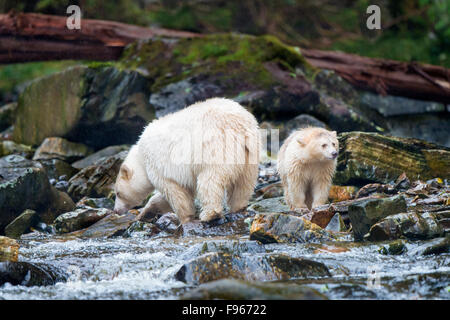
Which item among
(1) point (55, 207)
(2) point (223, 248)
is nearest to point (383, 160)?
(2) point (223, 248)

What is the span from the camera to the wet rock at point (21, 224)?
8.32 m

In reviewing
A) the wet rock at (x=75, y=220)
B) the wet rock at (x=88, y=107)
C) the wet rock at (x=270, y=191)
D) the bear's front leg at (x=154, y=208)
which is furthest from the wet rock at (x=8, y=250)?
the wet rock at (x=88, y=107)

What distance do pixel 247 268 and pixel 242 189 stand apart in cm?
237

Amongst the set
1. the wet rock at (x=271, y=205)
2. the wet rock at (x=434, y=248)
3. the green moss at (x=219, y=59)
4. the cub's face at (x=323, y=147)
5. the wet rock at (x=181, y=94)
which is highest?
the green moss at (x=219, y=59)

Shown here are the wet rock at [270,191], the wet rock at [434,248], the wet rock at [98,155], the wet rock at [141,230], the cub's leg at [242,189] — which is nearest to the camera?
the wet rock at [434,248]

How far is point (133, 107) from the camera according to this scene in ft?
41.7

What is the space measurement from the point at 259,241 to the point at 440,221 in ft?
6.46

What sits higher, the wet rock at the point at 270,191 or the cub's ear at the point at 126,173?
the cub's ear at the point at 126,173

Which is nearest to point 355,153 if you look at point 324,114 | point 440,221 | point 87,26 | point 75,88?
point 440,221

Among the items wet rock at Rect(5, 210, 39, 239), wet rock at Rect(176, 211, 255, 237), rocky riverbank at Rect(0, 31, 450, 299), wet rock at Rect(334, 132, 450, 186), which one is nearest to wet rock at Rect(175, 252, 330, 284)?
rocky riverbank at Rect(0, 31, 450, 299)

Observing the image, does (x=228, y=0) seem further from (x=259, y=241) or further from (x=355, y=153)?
(x=259, y=241)

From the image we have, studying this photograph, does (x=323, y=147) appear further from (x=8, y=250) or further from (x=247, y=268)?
(x=8, y=250)

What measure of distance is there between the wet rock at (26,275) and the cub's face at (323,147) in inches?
152

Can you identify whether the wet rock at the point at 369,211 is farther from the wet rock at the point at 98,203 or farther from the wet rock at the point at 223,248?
the wet rock at the point at 98,203
